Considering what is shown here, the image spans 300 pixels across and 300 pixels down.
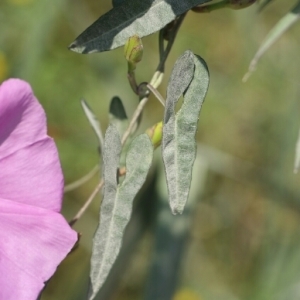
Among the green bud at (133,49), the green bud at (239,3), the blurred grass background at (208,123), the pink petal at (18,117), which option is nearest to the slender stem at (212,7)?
the green bud at (239,3)

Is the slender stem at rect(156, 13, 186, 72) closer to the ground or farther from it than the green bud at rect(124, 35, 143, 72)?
closer to the ground

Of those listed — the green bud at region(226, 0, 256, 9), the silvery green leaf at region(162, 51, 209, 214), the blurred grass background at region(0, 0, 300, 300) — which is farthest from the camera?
the blurred grass background at region(0, 0, 300, 300)

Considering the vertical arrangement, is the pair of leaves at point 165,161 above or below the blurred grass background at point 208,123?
above

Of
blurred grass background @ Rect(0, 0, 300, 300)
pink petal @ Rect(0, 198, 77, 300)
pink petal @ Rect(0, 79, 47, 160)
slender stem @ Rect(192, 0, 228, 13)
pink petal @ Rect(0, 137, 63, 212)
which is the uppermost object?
pink petal @ Rect(0, 79, 47, 160)

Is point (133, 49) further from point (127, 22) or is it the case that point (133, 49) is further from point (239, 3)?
point (239, 3)

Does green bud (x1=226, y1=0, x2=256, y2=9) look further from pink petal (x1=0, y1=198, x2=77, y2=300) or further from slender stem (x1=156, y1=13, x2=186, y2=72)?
pink petal (x1=0, y1=198, x2=77, y2=300)

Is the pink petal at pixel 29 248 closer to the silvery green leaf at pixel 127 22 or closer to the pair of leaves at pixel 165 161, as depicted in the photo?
the pair of leaves at pixel 165 161

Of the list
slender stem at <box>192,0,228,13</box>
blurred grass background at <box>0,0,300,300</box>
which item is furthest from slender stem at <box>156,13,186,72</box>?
blurred grass background at <box>0,0,300,300</box>

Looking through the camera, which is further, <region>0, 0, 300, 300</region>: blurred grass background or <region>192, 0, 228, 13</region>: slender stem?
<region>0, 0, 300, 300</region>: blurred grass background

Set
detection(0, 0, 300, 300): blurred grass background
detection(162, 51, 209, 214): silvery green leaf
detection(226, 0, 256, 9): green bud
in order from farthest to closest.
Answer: detection(0, 0, 300, 300): blurred grass background < detection(226, 0, 256, 9): green bud < detection(162, 51, 209, 214): silvery green leaf
